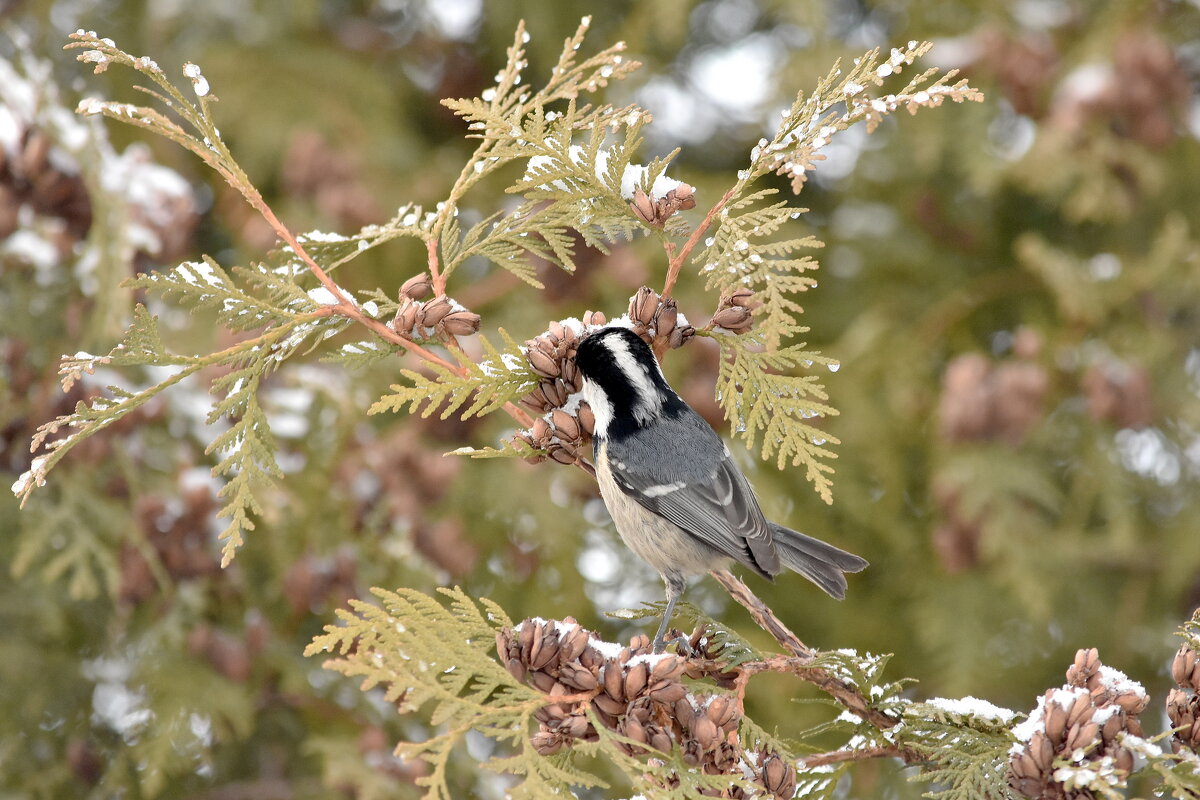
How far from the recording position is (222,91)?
4.18m

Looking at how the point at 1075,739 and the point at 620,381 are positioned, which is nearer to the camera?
the point at 1075,739

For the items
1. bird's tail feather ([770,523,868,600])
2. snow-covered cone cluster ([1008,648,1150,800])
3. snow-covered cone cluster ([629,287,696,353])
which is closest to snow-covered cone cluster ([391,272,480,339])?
snow-covered cone cluster ([629,287,696,353])

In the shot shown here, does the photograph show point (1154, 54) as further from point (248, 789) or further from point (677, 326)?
point (248, 789)

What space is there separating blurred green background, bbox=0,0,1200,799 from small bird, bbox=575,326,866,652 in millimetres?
1012

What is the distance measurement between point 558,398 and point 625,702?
477 millimetres

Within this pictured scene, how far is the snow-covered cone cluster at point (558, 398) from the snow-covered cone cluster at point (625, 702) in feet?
0.91

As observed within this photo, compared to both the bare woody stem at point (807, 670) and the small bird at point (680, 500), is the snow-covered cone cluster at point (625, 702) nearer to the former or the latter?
the bare woody stem at point (807, 670)

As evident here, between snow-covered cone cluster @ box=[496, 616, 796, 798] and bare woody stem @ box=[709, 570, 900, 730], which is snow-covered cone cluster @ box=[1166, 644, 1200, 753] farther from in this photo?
snow-covered cone cluster @ box=[496, 616, 796, 798]

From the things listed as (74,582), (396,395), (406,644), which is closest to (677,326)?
(396,395)

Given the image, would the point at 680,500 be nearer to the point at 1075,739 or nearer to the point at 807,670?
the point at 807,670

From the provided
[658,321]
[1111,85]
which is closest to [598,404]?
[658,321]

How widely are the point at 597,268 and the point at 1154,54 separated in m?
1.75

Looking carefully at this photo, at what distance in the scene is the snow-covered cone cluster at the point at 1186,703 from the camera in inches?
59.1

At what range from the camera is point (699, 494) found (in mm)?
2041
